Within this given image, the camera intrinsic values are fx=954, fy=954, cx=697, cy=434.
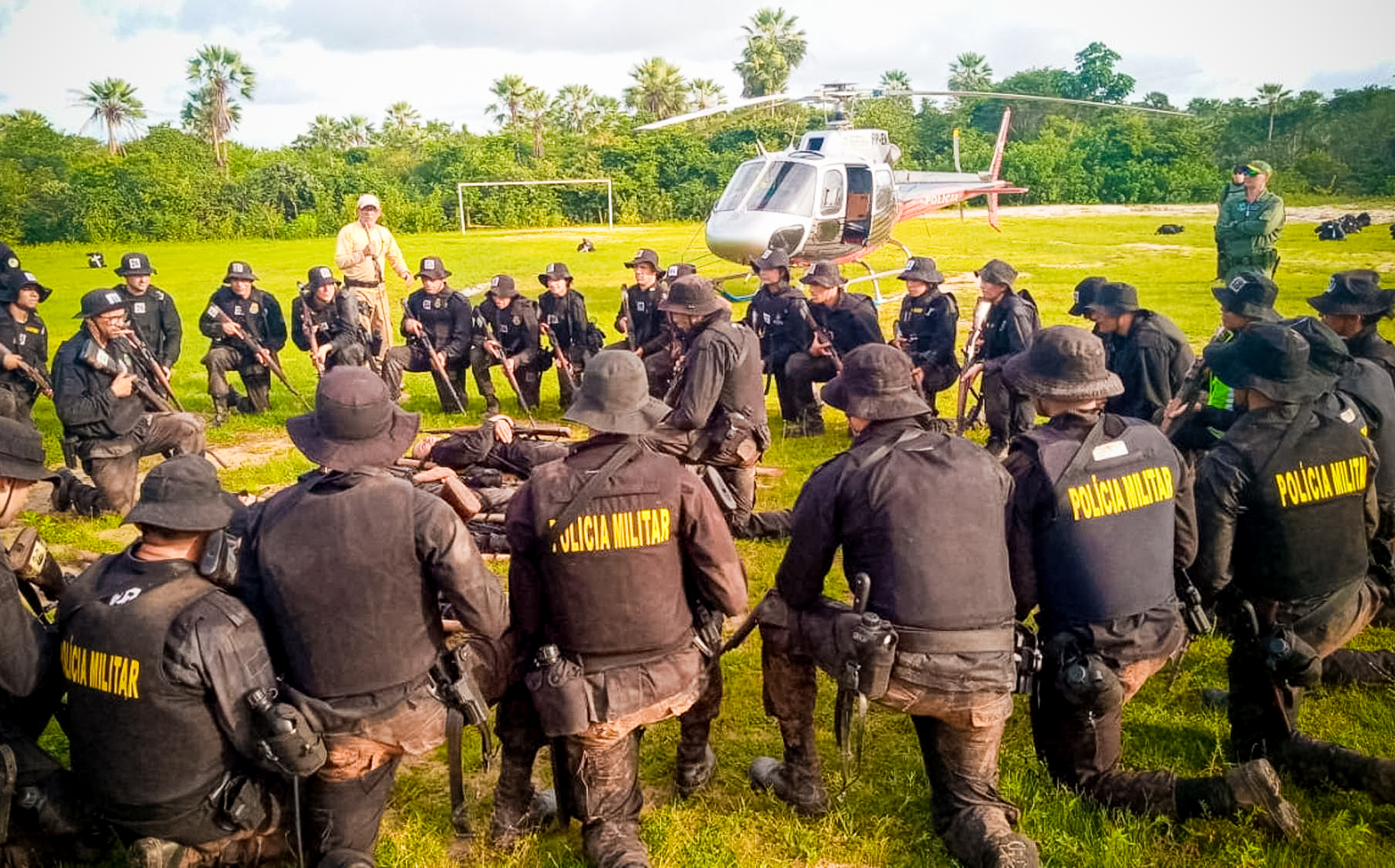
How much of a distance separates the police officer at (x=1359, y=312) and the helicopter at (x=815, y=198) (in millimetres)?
9889

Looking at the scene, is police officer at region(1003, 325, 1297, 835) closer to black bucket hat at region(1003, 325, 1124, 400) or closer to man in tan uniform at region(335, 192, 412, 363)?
black bucket hat at region(1003, 325, 1124, 400)

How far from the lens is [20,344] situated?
9.45m

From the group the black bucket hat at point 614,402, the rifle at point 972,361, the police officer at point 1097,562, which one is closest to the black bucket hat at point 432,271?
the rifle at point 972,361

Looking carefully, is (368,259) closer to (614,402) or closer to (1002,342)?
(1002,342)

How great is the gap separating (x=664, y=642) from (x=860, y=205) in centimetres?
1441

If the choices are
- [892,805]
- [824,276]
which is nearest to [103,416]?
[824,276]

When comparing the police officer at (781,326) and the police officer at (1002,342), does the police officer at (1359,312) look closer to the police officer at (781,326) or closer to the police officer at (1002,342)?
the police officer at (1002,342)

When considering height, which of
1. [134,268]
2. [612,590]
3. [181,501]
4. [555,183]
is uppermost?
[555,183]

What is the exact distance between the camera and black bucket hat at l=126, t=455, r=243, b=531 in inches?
135

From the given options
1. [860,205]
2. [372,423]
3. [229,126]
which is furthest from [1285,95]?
[229,126]

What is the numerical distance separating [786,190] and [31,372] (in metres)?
11.6

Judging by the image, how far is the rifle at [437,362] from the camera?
11469mm

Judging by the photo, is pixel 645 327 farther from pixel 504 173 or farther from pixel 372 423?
pixel 504 173

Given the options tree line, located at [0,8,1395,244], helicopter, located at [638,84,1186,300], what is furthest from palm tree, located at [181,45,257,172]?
helicopter, located at [638,84,1186,300]
